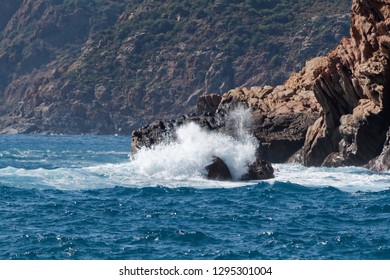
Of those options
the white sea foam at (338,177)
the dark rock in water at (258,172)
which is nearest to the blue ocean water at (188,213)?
the white sea foam at (338,177)

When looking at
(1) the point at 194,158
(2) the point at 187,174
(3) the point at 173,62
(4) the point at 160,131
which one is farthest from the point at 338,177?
(3) the point at 173,62

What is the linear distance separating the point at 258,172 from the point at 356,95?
460 inches

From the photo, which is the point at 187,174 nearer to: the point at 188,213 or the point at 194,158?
the point at 194,158

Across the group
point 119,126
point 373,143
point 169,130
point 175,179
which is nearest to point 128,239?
point 175,179

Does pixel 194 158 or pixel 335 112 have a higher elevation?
pixel 335 112

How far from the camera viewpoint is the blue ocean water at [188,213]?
29.6m

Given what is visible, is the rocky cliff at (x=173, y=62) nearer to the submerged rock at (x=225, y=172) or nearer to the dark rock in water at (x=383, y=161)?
the dark rock in water at (x=383, y=161)

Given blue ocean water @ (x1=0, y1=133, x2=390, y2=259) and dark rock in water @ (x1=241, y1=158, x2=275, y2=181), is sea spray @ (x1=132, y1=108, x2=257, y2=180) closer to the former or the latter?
blue ocean water @ (x1=0, y1=133, x2=390, y2=259)

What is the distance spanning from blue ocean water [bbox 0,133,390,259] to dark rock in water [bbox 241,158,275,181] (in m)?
0.74

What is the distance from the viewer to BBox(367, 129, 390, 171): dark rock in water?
52000 millimetres

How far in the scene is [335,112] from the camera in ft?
195

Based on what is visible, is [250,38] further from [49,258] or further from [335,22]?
[49,258]

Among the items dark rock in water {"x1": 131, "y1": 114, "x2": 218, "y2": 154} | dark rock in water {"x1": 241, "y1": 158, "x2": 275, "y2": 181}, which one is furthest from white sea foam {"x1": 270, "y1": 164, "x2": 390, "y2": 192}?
dark rock in water {"x1": 131, "y1": 114, "x2": 218, "y2": 154}

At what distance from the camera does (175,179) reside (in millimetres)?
49000
